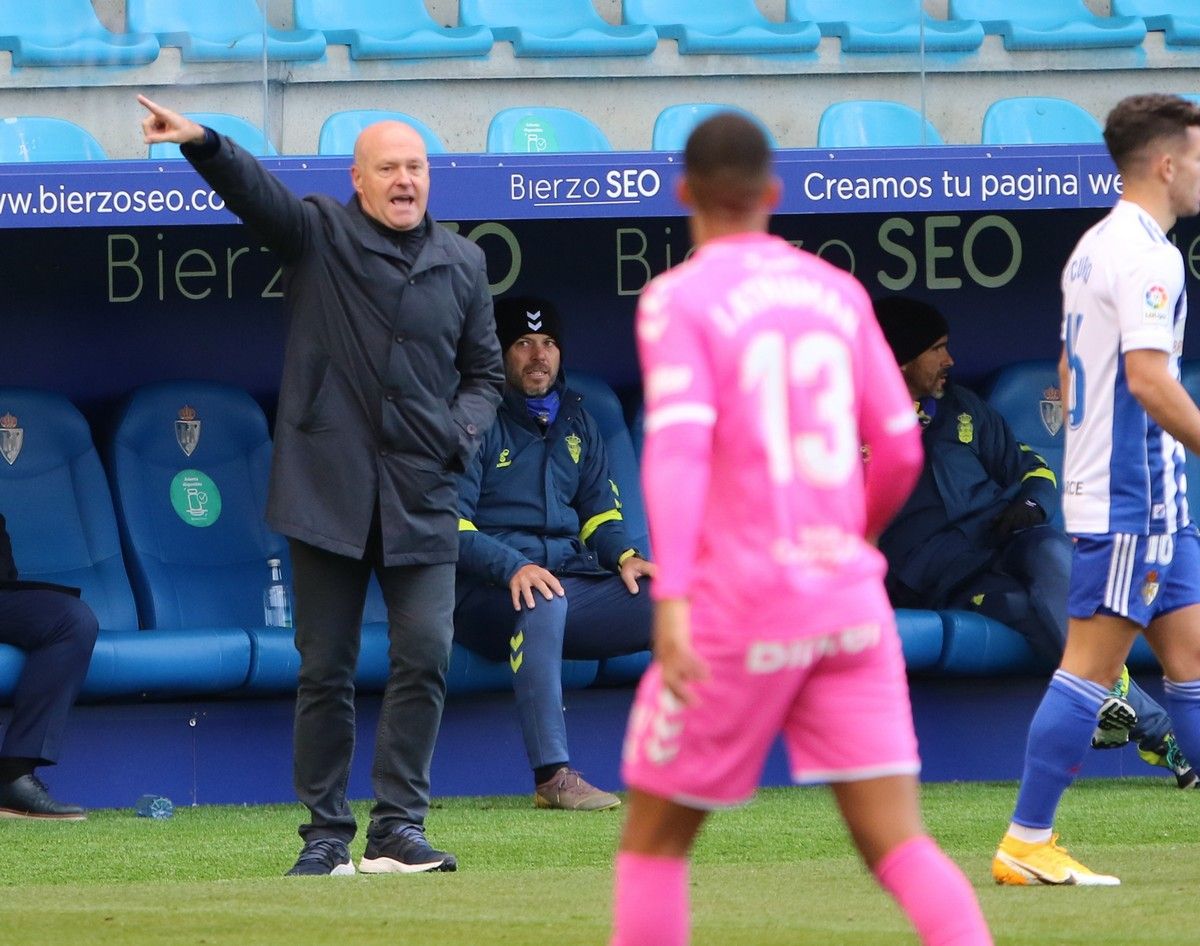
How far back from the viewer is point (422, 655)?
5.31m

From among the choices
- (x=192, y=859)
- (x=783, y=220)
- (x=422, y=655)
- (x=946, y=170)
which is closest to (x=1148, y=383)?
(x=422, y=655)

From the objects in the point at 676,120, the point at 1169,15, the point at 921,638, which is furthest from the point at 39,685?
the point at 1169,15

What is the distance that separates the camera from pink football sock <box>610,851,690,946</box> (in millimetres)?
2949

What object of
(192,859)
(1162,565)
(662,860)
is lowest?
(192,859)

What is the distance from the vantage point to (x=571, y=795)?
22.9ft

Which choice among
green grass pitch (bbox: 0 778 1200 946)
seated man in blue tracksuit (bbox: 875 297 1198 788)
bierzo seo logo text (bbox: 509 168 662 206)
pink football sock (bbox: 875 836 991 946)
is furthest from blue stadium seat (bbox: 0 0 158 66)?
pink football sock (bbox: 875 836 991 946)

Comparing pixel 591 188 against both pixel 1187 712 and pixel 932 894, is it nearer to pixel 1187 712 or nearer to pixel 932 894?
pixel 1187 712

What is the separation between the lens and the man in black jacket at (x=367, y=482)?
529 centimetres

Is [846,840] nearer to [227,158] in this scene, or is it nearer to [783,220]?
[227,158]

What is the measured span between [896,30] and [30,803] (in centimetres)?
431

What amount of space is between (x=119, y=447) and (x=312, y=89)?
1464mm

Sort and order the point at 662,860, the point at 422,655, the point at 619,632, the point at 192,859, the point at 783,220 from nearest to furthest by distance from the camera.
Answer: the point at 662,860 → the point at 422,655 → the point at 192,859 → the point at 619,632 → the point at 783,220

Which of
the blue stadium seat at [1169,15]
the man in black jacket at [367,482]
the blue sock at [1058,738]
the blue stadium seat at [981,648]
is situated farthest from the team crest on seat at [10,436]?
the blue stadium seat at [1169,15]

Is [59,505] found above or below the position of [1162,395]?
below
